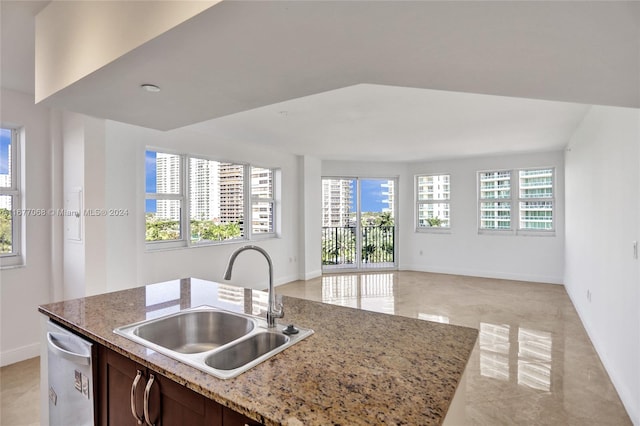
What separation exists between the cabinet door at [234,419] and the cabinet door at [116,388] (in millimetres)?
469

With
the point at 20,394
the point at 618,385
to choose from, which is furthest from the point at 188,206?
the point at 618,385

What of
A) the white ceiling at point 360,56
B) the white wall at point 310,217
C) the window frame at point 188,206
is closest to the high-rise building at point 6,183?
the white ceiling at point 360,56

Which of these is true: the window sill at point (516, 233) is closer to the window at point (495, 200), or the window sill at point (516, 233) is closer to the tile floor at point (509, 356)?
the window at point (495, 200)

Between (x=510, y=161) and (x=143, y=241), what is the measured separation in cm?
649

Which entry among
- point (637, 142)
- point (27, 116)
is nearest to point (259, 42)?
point (637, 142)

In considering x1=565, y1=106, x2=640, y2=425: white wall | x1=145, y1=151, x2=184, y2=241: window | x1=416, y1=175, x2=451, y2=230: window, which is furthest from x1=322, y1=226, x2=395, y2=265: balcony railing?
x1=565, y1=106, x2=640, y2=425: white wall

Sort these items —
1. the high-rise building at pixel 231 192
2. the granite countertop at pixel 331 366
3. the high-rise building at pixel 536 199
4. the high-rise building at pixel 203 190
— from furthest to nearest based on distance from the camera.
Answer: the high-rise building at pixel 536 199
the high-rise building at pixel 231 192
the high-rise building at pixel 203 190
the granite countertop at pixel 331 366

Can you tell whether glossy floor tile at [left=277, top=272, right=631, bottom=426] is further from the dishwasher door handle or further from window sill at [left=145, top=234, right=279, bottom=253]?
the dishwasher door handle

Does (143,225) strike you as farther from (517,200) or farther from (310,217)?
(517,200)

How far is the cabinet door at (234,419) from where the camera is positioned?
93 cm

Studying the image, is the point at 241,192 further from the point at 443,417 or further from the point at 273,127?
the point at 443,417

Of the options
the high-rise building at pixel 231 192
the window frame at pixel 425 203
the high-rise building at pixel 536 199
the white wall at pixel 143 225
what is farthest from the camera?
the window frame at pixel 425 203

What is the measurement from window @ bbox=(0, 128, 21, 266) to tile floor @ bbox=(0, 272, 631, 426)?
A: 1052 mm

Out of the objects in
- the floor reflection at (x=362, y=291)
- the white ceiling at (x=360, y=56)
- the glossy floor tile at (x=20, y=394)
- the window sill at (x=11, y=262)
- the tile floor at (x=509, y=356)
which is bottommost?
the glossy floor tile at (x=20, y=394)
